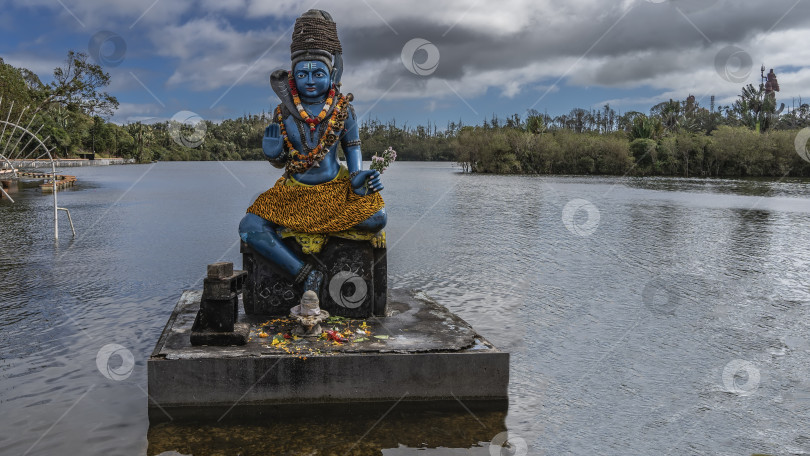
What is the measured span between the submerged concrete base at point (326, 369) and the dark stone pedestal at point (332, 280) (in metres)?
0.61

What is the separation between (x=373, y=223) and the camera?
695cm

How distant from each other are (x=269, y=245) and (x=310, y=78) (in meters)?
A: 1.94

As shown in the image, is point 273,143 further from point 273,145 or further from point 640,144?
point 640,144

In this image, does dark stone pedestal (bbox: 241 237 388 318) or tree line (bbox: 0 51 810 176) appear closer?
dark stone pedestal (bbox: 241 237 388 318)

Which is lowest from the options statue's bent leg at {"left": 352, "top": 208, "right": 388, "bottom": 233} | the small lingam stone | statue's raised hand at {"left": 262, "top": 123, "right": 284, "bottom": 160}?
the small lingam stone

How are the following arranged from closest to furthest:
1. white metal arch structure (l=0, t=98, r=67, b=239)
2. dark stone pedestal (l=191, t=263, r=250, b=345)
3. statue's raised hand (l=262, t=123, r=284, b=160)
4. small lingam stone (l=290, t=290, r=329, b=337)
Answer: dark stone pedestal (l=191, t=263, r=250, b=345) → small lingam stone (l=290, t=290, r=329, b=337) → statue's raised hand (l=262, t=123, r=284, b=160) → white metal arch structure (l=0, t=98, r=67, b=239)

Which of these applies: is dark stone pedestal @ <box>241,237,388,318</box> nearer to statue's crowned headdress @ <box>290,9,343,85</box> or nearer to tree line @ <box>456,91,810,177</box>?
statue's crowned headdress @ <box>290,9,343,85</box>

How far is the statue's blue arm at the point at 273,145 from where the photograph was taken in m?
7.12

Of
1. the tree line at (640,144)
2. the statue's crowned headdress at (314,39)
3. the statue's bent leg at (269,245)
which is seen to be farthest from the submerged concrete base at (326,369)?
the tree line at (640,144)

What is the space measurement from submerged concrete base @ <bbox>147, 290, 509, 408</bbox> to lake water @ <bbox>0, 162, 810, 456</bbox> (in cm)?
22

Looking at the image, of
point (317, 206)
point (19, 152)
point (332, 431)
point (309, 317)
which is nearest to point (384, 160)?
point (317, 206)

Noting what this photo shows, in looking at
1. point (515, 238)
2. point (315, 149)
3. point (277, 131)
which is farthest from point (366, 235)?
point (515, 238)

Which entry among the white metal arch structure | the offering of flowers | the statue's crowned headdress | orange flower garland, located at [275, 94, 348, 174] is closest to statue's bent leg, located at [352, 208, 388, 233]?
the offering of flowers

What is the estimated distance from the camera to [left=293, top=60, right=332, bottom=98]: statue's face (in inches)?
285
